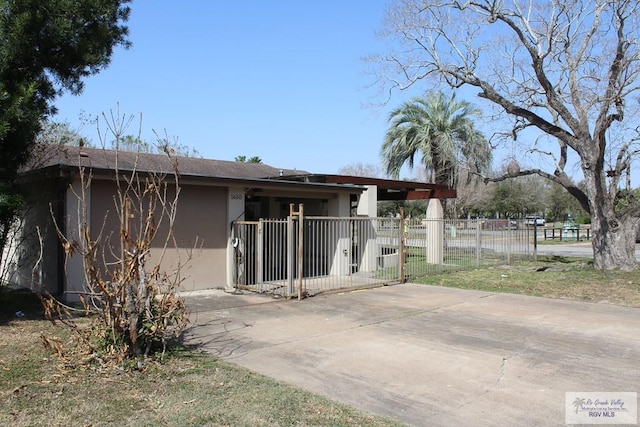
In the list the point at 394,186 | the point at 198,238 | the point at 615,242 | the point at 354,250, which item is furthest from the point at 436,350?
the point at 615,242

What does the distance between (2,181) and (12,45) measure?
85.4 inches

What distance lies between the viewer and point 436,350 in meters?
6.98

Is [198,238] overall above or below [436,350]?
above

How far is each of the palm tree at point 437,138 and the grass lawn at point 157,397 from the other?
777 inches

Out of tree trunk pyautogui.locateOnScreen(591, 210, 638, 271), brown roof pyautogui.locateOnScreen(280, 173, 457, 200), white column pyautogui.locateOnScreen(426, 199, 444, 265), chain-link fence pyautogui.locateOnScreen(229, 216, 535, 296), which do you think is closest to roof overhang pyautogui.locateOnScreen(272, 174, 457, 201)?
brown roof pyautogui.locateOnScreen(280, 173, 457, 200)

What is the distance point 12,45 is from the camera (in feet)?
25.9

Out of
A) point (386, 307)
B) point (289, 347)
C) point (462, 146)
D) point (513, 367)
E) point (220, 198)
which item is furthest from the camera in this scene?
point (462, 146)

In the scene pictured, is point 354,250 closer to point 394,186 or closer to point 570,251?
point 394,186

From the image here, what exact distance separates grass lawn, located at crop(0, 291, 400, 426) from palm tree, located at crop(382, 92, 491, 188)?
1973 cm

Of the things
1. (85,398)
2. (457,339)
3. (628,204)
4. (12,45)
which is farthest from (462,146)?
(85,398)

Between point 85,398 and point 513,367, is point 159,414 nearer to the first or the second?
point 85,398

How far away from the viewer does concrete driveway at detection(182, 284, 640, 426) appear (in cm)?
505

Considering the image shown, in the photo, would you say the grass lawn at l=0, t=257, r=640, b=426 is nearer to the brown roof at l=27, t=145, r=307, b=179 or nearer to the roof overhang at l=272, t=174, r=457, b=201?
the brown roof at l=27, t=145, r=307, b=179

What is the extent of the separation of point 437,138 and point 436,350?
1845 centimetres
